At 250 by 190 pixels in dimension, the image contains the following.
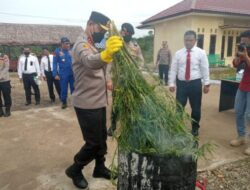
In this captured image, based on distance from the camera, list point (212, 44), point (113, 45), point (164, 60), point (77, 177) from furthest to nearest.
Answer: point (212, 44), point (164, 60), point (77, 177), point (113, 45)

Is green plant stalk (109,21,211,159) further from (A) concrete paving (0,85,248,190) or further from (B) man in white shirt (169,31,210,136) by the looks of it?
(B) man in white shirt (169,31,210,136)

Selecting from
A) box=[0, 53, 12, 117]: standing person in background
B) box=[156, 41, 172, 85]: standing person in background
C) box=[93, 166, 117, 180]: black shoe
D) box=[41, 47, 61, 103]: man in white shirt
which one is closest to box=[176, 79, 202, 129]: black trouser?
box=[93, 166, 117, 180]: black shoe

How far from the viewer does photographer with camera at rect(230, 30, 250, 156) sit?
395cm

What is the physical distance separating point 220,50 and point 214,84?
5636mm

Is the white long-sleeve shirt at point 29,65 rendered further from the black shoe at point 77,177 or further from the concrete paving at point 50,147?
the black shoe at point 77,177

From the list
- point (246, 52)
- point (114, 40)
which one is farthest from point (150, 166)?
point (246, 52)

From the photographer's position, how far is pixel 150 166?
6.97 ft

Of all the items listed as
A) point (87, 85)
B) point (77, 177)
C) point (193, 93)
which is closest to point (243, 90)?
point (193, 93)

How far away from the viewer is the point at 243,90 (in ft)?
13.8


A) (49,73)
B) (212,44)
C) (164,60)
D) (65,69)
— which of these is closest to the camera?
(65,69)

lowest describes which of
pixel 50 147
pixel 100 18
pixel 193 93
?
pixel 50 147

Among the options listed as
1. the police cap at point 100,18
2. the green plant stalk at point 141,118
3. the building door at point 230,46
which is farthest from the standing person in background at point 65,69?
the building door at point 230,46

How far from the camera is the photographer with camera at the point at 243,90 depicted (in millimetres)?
3947

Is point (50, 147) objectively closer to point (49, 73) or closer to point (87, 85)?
point (87, 85)
